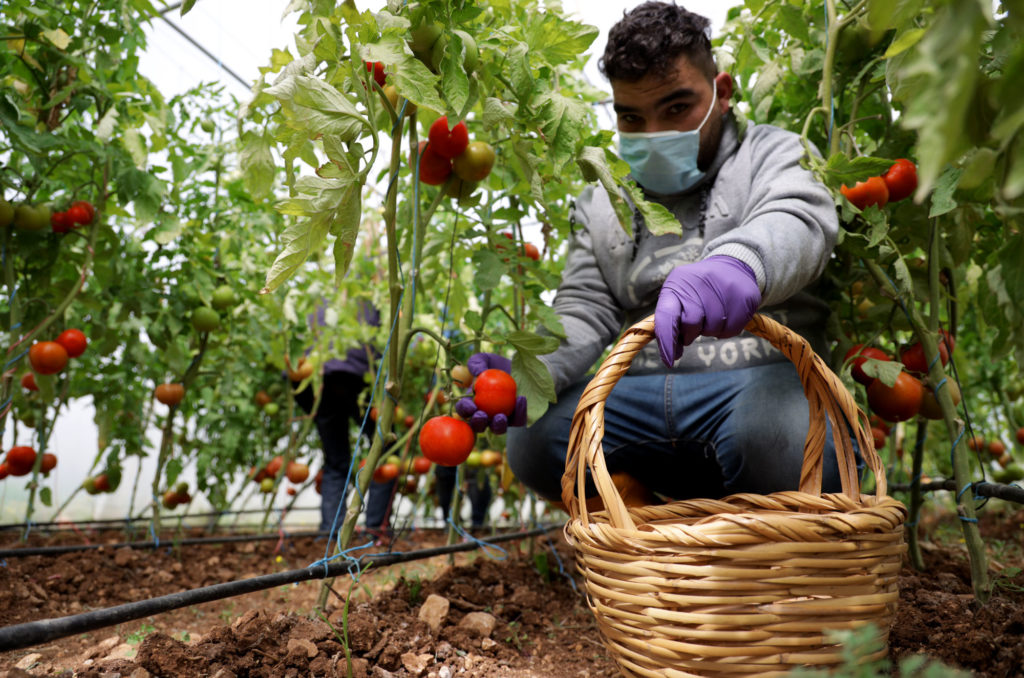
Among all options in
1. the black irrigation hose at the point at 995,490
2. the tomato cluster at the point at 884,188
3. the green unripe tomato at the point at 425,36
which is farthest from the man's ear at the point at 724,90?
the black irrigation hose at the point at 995,490

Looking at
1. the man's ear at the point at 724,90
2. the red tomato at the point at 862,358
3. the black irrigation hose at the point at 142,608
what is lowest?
the black irrigation hose at the point at 142,608

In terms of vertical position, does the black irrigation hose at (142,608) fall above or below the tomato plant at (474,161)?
below

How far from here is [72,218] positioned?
1.62 meters

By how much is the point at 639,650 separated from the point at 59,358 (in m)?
1.56

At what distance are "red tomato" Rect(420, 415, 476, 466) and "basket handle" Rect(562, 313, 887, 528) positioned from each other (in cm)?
20

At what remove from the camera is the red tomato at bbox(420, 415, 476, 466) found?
1.03m

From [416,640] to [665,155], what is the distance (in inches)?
40.1

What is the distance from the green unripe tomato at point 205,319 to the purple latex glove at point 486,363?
3.51 feet

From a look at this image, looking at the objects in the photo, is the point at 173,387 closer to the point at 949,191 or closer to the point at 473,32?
the point at 473,32

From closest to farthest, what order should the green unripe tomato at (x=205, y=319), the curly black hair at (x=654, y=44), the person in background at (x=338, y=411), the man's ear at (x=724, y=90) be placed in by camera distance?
the curly black hair at (x=654, y=44) → the man's ear at (x=724, y=90) → the green unripe tomato at (x=205, y=319) → the person in background at (x=338, y=411)

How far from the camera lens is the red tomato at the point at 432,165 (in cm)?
108

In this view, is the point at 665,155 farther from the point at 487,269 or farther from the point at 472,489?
the point at 472,489

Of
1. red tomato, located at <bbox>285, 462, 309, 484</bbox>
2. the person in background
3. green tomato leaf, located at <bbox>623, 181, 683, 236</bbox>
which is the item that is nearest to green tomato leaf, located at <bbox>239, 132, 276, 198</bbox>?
green tomato leaf, located at <bbox>623, 181, 683, 236</bbox>

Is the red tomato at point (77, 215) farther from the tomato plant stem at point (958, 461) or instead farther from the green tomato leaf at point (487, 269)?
the tomato plant stem at point (958, 461)
